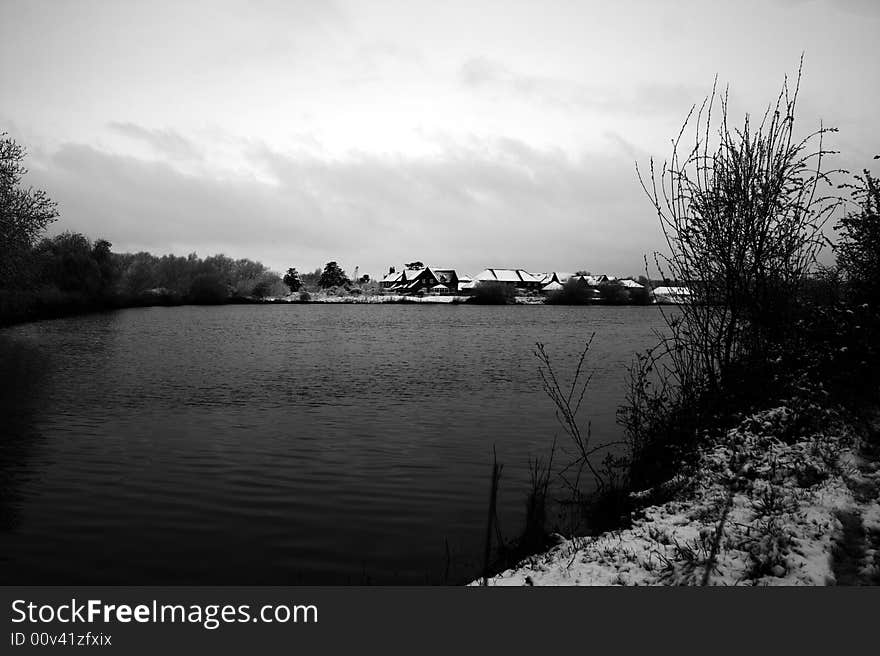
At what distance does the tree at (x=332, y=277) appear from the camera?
499ft

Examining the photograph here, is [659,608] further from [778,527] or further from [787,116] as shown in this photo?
[787,116]

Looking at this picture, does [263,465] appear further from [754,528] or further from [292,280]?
[292,280]

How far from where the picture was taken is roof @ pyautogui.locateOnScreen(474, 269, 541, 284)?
154000mm

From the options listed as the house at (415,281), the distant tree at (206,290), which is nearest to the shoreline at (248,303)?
the distant tree at (206,290)

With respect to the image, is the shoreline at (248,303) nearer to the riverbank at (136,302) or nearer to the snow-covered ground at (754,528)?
the riverbank at (136,302)

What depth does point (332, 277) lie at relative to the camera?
502 feet

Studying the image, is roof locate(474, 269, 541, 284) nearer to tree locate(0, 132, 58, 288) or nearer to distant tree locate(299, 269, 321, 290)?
distant tree locate(299, 269, 321, 290)

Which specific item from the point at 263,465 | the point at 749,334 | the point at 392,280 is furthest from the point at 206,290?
the point at 749,334

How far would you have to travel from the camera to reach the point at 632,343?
37.3 m

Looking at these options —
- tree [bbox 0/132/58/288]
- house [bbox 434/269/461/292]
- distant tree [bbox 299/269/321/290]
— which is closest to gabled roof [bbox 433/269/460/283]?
house [bbox 434/269/461/292]

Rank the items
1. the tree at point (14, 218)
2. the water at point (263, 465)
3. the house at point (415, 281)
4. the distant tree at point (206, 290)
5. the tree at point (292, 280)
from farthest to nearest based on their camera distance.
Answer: the tree at point (292, 280) → the house at point (415, 281) → the distant tree at point (206, 290) → the tree at point (14, 218) → the water at point (263, 465)

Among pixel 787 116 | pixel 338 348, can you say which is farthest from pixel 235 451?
pixel 338 348

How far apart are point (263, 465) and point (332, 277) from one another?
144 metres

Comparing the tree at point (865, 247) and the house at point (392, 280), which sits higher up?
the house at point (392, 280)
